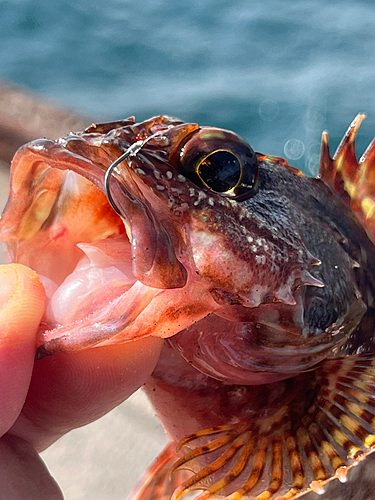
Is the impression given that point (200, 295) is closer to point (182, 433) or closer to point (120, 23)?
point (182, 433)

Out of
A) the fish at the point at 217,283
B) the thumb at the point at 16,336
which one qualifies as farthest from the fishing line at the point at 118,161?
the thumb at the point at 16,336

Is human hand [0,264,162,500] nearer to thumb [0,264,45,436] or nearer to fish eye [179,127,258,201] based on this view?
thumb [0,264,45,436]

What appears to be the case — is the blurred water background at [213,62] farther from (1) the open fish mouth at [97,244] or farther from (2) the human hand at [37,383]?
(2) the human hand at [37,383]

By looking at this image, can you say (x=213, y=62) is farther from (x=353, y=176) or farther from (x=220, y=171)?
(x=220, y=171)

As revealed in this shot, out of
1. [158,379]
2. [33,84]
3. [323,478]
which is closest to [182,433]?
[158,379]

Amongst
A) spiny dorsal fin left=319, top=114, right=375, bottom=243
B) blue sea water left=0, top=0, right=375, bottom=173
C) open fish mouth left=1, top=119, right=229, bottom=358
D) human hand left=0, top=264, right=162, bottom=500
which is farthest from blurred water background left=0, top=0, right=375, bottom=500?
human hand left=0, top=264, right=162, bottom=500

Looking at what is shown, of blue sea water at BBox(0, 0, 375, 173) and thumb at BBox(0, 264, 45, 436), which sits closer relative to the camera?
thumb at BBox(0, 264, 45, 436)
